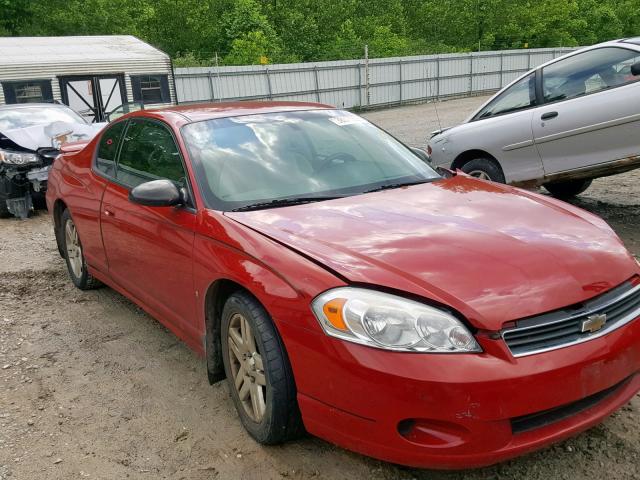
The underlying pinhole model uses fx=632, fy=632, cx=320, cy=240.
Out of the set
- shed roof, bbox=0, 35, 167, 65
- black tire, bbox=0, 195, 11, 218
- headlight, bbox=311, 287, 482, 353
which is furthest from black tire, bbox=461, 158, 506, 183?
shed roof, bbox=0, 35, 167, 65

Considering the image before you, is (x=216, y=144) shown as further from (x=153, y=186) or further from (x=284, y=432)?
(x=284, y=432)

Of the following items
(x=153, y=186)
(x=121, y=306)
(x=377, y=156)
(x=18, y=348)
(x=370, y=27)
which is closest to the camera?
(x=153, y=186)

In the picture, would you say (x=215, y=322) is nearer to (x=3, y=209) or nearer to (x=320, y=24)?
(x=3, y=209)

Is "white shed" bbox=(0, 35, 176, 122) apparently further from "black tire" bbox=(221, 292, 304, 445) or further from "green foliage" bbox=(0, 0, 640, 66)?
"black tire" bbox=(221, 292, 304, 445)

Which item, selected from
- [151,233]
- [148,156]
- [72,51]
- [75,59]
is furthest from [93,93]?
[151,233]

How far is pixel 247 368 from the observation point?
9.60ft

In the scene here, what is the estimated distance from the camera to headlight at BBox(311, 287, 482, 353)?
228 centimetres

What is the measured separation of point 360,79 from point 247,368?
89.0 ft

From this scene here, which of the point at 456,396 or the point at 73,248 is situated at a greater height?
the point at 456,396

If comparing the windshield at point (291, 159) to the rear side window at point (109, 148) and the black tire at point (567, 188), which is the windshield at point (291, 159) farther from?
the black tire at point (567, 188)

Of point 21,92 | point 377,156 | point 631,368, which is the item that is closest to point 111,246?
point 377,156

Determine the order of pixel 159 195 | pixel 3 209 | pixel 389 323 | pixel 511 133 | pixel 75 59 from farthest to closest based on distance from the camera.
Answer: pixel 75 59, pixel 3 209, pixel 511 133, pixel 159 195, pixel 389 323

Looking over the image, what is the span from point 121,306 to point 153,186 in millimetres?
1916

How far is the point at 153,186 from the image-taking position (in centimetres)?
335
